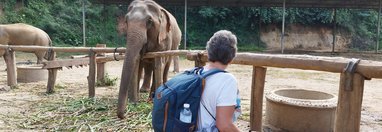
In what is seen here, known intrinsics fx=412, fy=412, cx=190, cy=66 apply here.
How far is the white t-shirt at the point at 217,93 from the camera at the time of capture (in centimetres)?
235

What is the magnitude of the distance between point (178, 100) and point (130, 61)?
3288 millimetres

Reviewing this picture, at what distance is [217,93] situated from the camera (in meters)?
2.37

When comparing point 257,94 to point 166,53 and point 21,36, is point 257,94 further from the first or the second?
point 21,36

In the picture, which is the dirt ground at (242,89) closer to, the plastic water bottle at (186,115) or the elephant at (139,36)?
the elephant at (139,36)

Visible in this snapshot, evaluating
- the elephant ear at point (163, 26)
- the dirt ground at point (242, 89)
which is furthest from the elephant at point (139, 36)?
the dirt ground at point (242, 89)

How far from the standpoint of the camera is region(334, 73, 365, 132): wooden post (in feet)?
10.0

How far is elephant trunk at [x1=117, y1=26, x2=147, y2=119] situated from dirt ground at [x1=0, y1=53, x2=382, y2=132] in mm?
1391

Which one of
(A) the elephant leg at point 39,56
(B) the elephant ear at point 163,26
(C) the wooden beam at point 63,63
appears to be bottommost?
(A) the elephant leg at point 39,56

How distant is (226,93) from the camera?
92.5 inches

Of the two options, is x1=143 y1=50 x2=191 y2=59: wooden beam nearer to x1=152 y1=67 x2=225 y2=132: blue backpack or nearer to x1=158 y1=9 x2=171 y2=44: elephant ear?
x1=158 y1=9 x2=171 y2=44: elephant ear

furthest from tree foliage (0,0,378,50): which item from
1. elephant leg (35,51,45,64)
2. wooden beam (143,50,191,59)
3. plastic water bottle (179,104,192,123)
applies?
plastic water bottle (179,104,192,123)

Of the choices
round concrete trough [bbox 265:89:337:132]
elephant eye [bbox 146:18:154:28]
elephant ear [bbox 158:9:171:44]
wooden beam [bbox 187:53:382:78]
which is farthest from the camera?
elephant ear [bbox 158:9:171:44]

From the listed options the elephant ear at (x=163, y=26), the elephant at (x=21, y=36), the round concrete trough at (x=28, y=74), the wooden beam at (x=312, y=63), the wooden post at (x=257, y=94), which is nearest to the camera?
the wooden beam at (x=312, y=63)

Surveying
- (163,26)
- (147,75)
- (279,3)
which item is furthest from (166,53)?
(279,3)
